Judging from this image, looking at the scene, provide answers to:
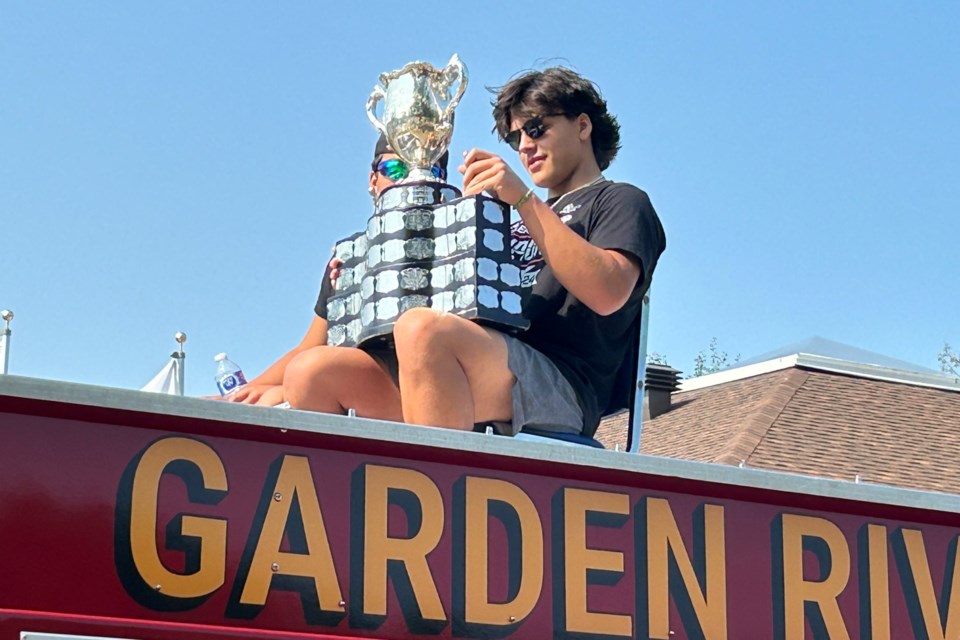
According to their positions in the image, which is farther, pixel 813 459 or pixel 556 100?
pixel 813 459

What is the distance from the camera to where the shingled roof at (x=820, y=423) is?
1525 cm

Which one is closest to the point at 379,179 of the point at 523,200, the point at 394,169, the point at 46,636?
the point at 394,169

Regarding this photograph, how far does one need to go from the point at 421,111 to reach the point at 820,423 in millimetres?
11899

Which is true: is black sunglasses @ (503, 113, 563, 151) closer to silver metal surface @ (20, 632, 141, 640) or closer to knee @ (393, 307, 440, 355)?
knee @ (393, 307, 440, 355)

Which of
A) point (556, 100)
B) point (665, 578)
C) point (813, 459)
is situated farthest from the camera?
point (813, 459)

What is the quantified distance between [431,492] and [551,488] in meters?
0.27

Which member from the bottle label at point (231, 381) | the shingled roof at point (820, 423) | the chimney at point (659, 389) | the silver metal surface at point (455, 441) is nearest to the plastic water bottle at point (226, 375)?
the bottle label at point (231, 381)

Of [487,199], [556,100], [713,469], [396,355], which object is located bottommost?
[713,469]

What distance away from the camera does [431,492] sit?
11.3 ft

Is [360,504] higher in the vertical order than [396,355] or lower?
lower

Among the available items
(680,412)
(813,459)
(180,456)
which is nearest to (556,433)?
(180,456)

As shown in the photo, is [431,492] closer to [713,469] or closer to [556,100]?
[713,469]

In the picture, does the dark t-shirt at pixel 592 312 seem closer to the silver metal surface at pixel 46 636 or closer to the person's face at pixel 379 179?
the person's face at pixel 379 179

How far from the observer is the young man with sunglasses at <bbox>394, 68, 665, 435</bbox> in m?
4.05
